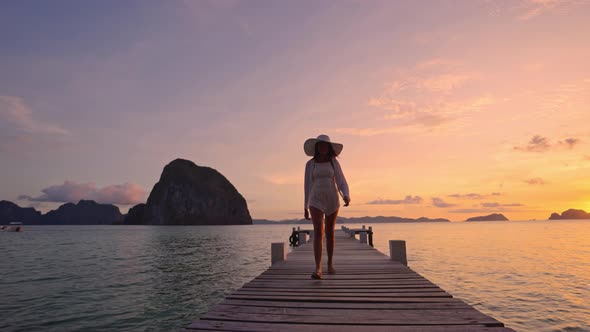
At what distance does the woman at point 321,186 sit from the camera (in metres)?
6.97

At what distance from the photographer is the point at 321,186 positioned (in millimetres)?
6980

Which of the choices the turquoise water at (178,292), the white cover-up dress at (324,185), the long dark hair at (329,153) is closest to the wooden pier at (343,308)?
the white cover-up dress at (324,185)

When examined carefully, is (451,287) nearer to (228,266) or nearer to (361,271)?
(361,271)

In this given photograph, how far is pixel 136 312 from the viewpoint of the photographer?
12.6 metres

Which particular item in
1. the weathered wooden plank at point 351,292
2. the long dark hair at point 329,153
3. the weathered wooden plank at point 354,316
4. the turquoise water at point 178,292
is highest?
the long dark hair at point 329,153

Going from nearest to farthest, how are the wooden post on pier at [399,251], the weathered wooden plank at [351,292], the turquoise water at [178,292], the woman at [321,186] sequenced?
the weathered wooden plank at [351,292] < the woman at [321,186] < the wooden post on pier at [399,251] < the turquoise water at [178,292]

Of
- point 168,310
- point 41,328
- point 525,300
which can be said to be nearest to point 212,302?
point 168,310

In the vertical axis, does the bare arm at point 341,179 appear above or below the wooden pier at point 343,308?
above

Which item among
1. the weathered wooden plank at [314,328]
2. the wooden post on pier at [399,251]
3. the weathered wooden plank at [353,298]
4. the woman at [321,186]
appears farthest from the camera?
the wooden post on pier at [399,251]

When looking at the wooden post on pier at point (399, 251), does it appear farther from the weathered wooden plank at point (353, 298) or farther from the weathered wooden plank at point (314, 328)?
the weathered wooden plank at point (314, 328)

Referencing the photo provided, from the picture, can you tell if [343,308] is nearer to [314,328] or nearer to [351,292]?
[314,328]

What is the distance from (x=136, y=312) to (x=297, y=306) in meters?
10.0

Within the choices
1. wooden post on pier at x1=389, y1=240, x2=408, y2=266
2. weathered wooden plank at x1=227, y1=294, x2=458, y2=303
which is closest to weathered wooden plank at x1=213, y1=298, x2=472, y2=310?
weathered wooden plank at x1=227, y1=294, x2=458, y2=303

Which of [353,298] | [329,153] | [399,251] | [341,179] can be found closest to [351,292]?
[353,298]
